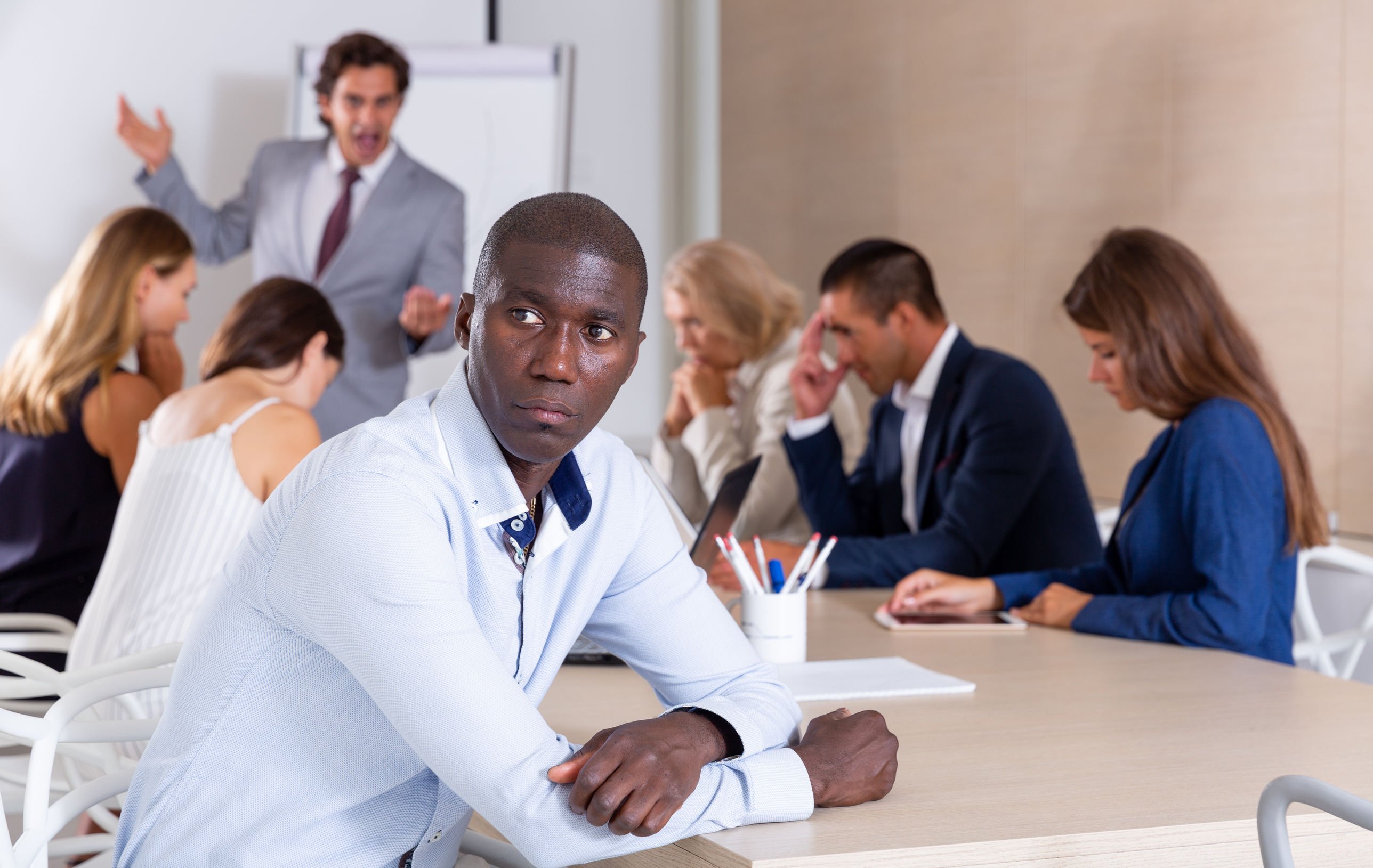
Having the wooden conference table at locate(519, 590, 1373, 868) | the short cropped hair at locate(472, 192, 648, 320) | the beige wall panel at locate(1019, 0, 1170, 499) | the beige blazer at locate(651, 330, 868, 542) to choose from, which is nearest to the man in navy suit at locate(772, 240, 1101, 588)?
the beige blazer at locate(651, 330, 868, 542)

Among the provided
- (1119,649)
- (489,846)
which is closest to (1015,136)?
(1119,649)

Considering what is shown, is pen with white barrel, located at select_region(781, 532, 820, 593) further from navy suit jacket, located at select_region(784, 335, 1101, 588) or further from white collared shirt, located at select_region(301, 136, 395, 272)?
white collared shirt, located at select_region(301, 136, 395, 272)

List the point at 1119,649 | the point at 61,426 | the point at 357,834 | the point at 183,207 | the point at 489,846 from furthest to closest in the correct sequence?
the point at 183,207 < the point at 61,426 < the point at 1119,649 < the point at 489,846 < the point at 357,834

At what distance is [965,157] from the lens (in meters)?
4.17

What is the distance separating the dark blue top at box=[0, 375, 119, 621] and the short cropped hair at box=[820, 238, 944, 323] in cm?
160

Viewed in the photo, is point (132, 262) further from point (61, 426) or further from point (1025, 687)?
point (1025, 687)

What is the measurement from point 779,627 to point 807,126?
3.44 metres

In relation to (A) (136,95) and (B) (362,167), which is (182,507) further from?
(A) (136,95)

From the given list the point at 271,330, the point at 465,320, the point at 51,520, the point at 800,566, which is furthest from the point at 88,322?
the point at 465,320

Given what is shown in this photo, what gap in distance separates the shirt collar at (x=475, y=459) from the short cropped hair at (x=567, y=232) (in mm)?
98

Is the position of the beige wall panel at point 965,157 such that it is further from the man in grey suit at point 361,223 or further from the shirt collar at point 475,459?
the shirt collar at point 475,459

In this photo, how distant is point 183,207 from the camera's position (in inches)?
167

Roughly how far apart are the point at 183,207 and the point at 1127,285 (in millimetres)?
3118

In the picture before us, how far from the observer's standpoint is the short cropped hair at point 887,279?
9.53 feet
